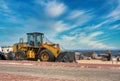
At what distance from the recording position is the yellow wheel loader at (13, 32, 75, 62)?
27.2 metres

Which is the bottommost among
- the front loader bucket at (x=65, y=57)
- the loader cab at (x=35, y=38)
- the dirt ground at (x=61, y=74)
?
the dirt ground at (x=61, y=74)

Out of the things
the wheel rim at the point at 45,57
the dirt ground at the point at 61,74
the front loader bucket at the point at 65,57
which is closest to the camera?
the dirt ground at the point at 61,74

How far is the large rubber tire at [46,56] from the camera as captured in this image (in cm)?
2703

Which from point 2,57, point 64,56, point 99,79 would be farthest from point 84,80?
point 2,57

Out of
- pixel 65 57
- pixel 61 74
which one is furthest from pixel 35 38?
pixel 61 74

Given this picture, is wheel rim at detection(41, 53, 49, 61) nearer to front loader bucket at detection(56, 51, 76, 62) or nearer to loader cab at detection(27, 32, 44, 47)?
front loader bucket at detection(56, 51, 76, 62)

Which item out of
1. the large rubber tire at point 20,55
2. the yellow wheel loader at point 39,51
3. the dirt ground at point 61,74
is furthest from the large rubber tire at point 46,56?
the dirt ground at point 61,74

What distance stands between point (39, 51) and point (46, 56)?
1584 millimetres

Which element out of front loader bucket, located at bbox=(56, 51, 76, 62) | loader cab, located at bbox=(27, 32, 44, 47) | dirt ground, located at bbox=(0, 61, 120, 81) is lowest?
dirt ground, located at bbox=(0, 61, 120, 81)

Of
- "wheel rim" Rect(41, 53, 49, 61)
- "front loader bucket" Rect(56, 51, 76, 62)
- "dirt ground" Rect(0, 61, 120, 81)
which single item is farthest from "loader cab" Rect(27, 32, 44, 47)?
"dirt ground" Rect(0, 61, 120, 81)

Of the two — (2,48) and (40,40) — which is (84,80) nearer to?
(40,40)

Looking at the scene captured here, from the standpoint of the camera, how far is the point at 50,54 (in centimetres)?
2708

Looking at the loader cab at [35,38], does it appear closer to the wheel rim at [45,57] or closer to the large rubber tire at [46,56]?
the large rubber tire at [46,56]

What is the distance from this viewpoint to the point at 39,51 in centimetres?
2883
